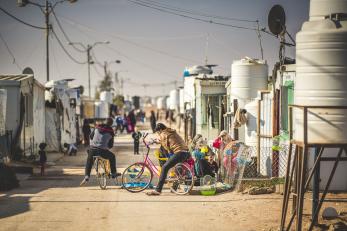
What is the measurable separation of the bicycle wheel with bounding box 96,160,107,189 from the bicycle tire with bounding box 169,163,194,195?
5.86ft

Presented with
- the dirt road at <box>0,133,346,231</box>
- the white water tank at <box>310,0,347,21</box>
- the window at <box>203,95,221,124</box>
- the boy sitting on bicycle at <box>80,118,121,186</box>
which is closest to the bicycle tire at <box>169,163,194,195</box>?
the dirt road at <box>0,133,346,231</box>

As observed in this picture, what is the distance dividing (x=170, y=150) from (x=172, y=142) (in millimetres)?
200

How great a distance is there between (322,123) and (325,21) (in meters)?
1.53

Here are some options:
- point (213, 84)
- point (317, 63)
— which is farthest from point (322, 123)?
point (213, 84)

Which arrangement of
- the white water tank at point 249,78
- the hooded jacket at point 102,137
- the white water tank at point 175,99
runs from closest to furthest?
1. the hooded jacket at point 102,137
2. the white water tank at point 249,78
3. the white water tank at point 175,99

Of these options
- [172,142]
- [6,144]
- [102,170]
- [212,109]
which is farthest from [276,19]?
[212,109]

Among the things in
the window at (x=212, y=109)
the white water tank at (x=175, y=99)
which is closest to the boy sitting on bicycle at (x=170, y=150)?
the window at (x=212, y=109)

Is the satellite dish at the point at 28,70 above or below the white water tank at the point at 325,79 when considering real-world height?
above

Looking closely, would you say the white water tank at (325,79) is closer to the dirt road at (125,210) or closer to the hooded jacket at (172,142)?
the dirt road at (125,210)

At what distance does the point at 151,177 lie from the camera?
1381 cm

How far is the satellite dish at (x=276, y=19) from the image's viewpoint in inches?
603

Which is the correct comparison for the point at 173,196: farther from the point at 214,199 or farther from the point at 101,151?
the point at 101,151

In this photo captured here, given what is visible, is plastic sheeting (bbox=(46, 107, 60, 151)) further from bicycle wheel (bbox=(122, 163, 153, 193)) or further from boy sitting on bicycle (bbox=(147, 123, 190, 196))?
boy sitting on bicycle (bbox=(147, 123, 190, 196))

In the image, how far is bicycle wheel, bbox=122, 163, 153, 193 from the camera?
13.9m
